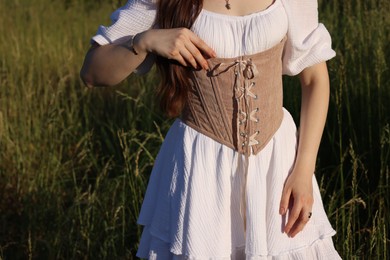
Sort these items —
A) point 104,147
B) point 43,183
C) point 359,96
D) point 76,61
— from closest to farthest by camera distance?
point 359,96 < point 43,183 < point 104,147 < point 76,61

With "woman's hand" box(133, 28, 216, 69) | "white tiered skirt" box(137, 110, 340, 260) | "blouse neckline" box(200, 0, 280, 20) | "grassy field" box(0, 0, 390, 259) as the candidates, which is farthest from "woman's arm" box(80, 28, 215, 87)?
"grassy field" box(0, 0, 390, 259)

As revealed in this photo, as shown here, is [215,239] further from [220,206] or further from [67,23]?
[67,23]

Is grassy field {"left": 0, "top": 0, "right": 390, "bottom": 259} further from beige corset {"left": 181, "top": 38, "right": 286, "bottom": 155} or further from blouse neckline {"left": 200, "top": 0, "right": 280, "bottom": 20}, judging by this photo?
blouse neckline {"left": 200, "top": 0, "right": 280, "bottom": 20}

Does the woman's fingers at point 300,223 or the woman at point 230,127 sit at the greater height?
the woman at point 230,127

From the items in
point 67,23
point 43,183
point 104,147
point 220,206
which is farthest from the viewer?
point 67,23

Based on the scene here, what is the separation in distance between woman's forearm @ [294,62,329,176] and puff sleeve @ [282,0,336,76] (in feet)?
0.12

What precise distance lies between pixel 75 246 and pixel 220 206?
157cm

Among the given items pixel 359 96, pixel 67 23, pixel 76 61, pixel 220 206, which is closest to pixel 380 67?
pixel 359 96

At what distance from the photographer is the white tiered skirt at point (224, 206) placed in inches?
70.8

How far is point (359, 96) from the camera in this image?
3.52 m

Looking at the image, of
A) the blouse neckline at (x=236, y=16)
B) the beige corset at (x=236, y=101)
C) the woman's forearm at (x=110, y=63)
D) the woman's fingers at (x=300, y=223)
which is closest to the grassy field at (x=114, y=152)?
the woman's fingers at (x=300, y=223)

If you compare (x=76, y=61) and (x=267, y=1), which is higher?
(x=267, y=1)

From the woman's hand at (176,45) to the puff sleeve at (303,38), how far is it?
10.0 inches

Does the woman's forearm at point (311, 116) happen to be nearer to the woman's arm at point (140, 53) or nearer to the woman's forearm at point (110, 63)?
the woman's arm at point (140, 53)
